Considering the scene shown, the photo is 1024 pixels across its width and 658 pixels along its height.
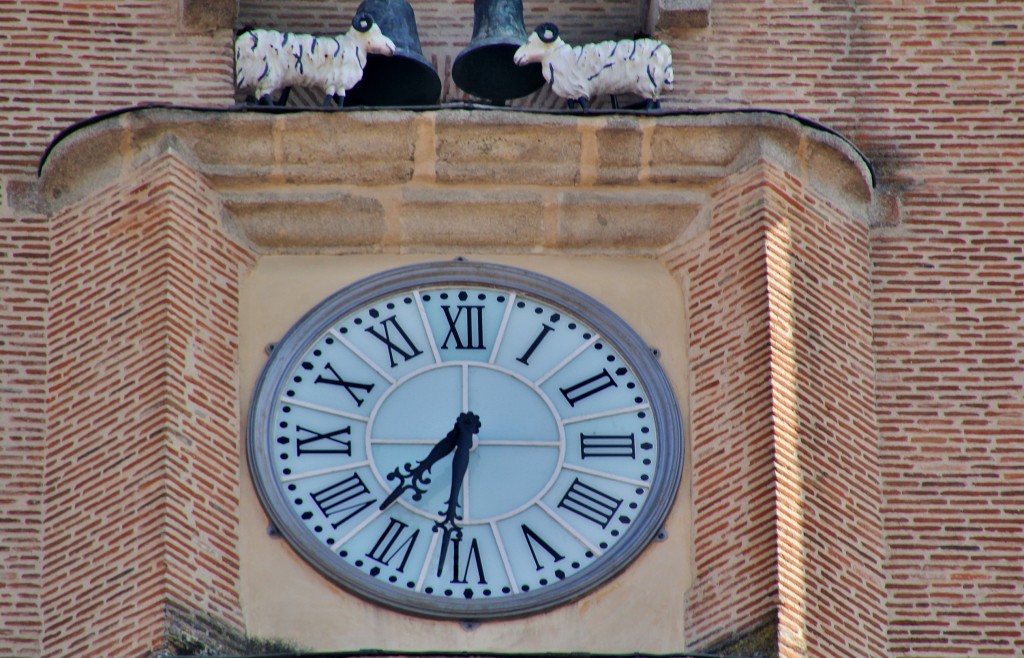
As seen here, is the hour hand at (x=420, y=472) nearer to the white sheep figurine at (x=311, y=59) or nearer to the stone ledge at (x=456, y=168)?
the stone ledge at (x=456, y=168)

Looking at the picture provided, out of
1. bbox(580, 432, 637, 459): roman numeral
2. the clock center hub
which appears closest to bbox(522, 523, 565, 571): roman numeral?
the clock center hub

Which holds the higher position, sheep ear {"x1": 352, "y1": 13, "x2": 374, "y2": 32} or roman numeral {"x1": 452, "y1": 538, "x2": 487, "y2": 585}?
sheep ear {"x1": 352, "y1": 13, "x2": 374, "y2": 32}

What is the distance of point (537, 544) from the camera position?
1598 centimetres

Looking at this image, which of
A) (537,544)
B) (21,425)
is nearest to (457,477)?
(537,544)

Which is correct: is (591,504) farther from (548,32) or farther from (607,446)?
(548,32)

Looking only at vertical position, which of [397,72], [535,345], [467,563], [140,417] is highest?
[397,72]

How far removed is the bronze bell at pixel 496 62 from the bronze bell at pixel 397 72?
0.50 ft

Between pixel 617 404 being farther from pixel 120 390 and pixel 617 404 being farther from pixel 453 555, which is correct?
pixel 120 390

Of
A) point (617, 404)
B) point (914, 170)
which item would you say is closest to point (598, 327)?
point (617, 404)

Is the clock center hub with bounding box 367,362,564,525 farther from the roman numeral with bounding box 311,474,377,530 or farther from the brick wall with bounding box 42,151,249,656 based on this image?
the brick wall with bounding box 42,151,249,656

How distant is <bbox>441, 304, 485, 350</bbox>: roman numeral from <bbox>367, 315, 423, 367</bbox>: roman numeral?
0.44ft

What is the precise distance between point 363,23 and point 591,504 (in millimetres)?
2445

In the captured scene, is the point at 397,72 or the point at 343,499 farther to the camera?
the point at 397,72

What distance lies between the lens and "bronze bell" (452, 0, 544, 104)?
17.2 m
